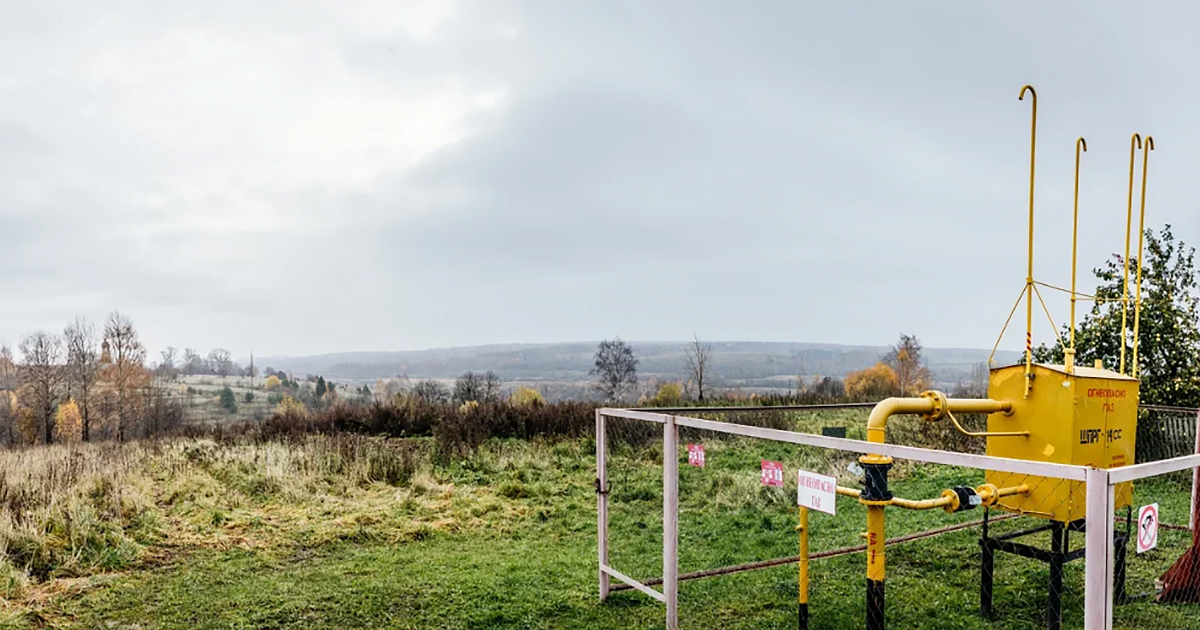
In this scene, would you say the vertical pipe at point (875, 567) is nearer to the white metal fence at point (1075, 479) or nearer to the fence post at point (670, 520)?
the white metal fence at point (1075, 479)

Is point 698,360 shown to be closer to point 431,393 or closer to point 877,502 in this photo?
point 431,393

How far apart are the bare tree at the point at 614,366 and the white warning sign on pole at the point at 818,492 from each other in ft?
162

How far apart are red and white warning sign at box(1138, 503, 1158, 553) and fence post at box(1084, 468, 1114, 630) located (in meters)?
0.48

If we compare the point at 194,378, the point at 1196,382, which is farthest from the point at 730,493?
the point at 194,378

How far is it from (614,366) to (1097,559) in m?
53.3

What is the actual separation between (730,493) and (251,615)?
6.31 m

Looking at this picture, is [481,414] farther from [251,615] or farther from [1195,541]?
[1195,541]

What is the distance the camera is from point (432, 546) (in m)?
8.42

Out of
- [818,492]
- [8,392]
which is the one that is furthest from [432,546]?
[8,392]

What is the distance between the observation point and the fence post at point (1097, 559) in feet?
8.32

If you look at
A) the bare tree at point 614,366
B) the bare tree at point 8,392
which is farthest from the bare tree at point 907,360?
the bare tree at point 8,392

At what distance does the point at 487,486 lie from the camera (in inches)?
459

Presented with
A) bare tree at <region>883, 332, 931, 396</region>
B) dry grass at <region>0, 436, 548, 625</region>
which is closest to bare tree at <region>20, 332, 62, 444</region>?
dry grass at <region>0, 436, 548, 625</region>

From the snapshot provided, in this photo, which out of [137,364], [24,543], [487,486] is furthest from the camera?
[137,364]
